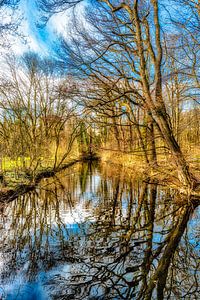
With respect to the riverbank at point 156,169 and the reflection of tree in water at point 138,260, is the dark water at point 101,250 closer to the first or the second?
the reflection of tree in water at point 138,260

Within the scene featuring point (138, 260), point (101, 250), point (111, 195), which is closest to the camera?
point (138, 260)

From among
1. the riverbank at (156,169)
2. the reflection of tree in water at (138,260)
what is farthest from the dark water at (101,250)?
the riverbank at (156,169)

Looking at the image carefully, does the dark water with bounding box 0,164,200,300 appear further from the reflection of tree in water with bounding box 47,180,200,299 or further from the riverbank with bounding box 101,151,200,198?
the riverbank with bounding box 101,151,200,198

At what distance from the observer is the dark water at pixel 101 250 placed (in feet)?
13.1

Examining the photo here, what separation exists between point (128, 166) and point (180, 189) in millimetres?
11531

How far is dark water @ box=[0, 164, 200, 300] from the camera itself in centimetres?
401

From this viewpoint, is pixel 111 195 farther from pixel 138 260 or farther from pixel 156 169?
pixel 138 260

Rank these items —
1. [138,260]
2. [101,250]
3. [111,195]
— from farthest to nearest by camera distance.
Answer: [111,195]
[101,250]
[138,260]

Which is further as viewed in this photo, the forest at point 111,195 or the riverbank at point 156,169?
the riverbank at point 156,169

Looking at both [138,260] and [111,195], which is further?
[111,195]

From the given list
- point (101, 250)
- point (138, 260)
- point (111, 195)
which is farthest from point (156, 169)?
point (138, 260)

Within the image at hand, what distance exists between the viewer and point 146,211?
330 inches

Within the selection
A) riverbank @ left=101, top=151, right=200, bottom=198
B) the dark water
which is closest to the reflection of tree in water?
the dark water

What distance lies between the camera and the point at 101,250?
5.38m
